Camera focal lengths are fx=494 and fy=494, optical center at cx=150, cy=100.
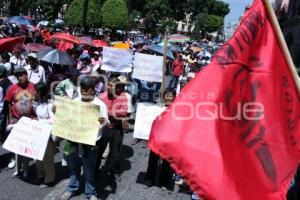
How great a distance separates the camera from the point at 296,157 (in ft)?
11.5

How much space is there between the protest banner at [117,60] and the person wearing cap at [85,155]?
583 centimetres

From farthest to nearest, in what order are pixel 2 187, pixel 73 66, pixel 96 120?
pixel 73 66, pixel 2 187, pixel 96 120

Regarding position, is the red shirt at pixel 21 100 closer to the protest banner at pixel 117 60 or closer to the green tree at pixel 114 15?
the protest banner at pixel 117 60

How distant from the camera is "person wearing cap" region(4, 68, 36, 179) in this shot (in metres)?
6.62

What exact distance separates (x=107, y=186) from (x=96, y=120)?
4.74ft

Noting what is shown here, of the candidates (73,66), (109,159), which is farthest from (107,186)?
(73,66)

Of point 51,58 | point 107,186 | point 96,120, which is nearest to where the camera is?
point 96,120

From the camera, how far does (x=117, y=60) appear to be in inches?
471

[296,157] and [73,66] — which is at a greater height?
[296,157]

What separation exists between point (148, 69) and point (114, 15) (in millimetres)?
26298

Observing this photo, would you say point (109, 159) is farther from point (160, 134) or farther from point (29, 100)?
point (160, 134)

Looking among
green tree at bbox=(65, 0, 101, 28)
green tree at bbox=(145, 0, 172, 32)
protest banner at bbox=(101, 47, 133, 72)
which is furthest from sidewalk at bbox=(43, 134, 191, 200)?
green tree at bbox=(145, 0, 172, 32)

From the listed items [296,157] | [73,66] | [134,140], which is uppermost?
[296,157]

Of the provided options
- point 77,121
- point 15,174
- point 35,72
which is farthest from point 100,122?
point 35,72
